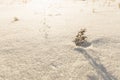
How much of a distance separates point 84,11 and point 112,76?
317 centimetres

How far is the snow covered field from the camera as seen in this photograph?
2.42m

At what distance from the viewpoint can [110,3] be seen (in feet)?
21.6

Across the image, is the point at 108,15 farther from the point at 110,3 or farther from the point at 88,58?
the point at 88,58

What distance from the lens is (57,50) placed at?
2906mm

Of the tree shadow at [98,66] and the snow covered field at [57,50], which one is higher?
the snow covered field at [57,50]

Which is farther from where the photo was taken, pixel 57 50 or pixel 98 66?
pixel 57 50

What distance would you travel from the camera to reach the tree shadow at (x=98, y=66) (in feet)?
7.92

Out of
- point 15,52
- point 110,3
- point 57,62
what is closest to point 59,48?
point 57,62

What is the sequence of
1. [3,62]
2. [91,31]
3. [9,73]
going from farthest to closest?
[91,31] < [3,62] < [9,73]

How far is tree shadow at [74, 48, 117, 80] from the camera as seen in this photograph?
241 cm

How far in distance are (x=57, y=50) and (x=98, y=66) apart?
0.58 m

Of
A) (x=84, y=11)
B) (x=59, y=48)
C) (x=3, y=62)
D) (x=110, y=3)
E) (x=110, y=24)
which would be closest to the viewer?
(x=3, y=62)

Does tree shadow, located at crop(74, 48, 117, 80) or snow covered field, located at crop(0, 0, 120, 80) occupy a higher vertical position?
snow covered field, located at crop(0, 0, 120, 80)

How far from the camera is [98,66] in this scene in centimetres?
259
